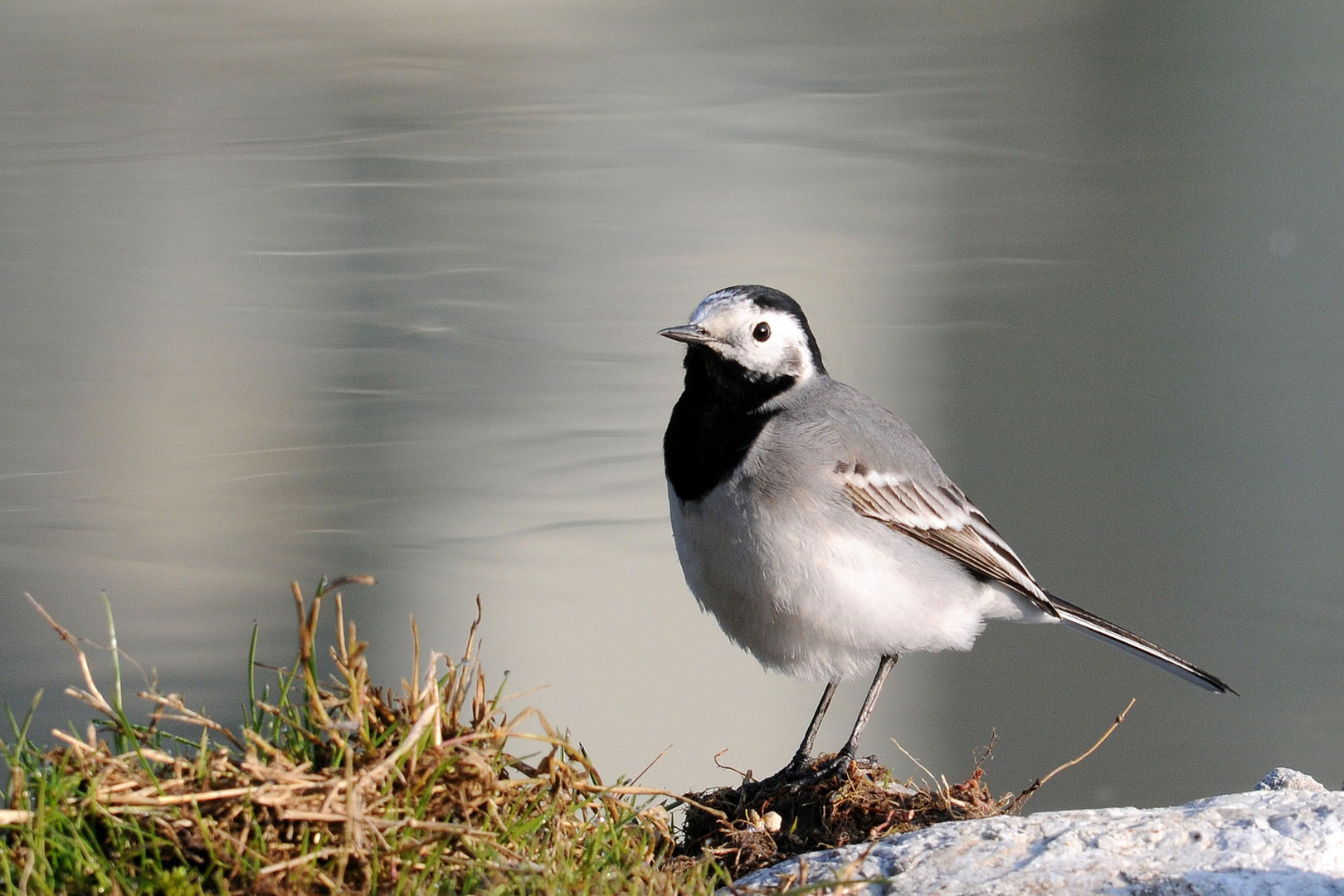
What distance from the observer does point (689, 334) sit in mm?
2607

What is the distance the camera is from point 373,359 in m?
7.14

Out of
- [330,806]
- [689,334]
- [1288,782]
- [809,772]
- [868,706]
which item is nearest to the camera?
[330,806]

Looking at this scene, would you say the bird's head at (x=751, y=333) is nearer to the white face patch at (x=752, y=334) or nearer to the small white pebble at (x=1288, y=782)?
the white face patch at (x=752, y=334)

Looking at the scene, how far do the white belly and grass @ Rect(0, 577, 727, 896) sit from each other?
2.54 ft

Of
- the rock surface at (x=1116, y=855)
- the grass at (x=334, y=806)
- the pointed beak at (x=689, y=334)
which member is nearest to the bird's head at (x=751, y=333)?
the pointed beak at (x=689, y=334)

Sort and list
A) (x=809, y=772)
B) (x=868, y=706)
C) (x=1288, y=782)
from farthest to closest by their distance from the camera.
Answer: (x=868, y=706) → (x=809, y=772) → (x=1288, y=782)

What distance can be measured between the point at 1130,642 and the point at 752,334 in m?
1.23

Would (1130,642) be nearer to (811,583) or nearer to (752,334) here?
(811,583)

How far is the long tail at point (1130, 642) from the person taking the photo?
2898 mm

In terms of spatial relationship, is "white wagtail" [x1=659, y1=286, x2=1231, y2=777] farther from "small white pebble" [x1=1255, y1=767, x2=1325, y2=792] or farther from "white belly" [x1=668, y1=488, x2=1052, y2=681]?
"small white pebble" [x1=1255, y1=767, x2=1325, y2=792]

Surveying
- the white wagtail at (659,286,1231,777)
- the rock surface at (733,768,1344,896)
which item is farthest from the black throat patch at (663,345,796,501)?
the rock surface at (733,768,1344,896)

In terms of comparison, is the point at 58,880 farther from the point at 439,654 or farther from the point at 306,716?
the point at 439,654

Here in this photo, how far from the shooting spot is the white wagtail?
2.54m

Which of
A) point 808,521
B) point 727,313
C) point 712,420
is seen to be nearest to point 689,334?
point 727,313
